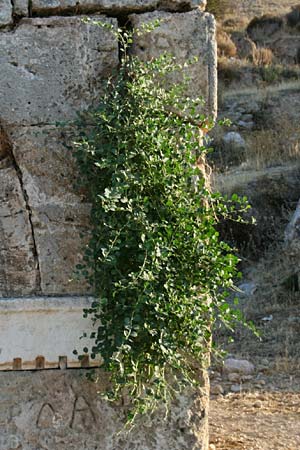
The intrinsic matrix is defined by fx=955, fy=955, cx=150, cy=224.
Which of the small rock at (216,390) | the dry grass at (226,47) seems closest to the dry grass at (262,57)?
the dry grass at (226,47)

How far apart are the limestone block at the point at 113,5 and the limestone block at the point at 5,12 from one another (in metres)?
0.11

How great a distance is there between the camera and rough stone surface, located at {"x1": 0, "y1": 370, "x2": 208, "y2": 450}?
4.27 metres

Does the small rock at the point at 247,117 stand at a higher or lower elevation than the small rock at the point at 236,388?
higher

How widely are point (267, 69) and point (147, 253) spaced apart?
1801cm

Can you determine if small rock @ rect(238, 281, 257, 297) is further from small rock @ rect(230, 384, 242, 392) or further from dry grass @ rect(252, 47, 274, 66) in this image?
dry grass @ rect(252, 47, 274, 66)

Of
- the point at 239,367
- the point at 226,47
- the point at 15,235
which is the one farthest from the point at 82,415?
the point at 226,47

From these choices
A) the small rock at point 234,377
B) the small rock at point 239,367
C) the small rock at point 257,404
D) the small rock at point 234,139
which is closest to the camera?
the small rock at point 257,404

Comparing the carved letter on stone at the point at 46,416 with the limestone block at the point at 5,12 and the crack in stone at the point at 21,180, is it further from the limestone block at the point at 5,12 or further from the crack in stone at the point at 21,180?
the limestone block at the point at 5,12

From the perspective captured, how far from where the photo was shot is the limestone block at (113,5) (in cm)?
431

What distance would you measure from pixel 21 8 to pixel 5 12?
0.08m

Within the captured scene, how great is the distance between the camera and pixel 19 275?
14.4 ft

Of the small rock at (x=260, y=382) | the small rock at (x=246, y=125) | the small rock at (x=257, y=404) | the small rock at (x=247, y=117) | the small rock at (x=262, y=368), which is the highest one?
the small rock at (x=247, y=117)

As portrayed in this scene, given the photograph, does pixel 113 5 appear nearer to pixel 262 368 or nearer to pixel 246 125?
pixel 262 368

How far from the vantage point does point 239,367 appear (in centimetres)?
733
